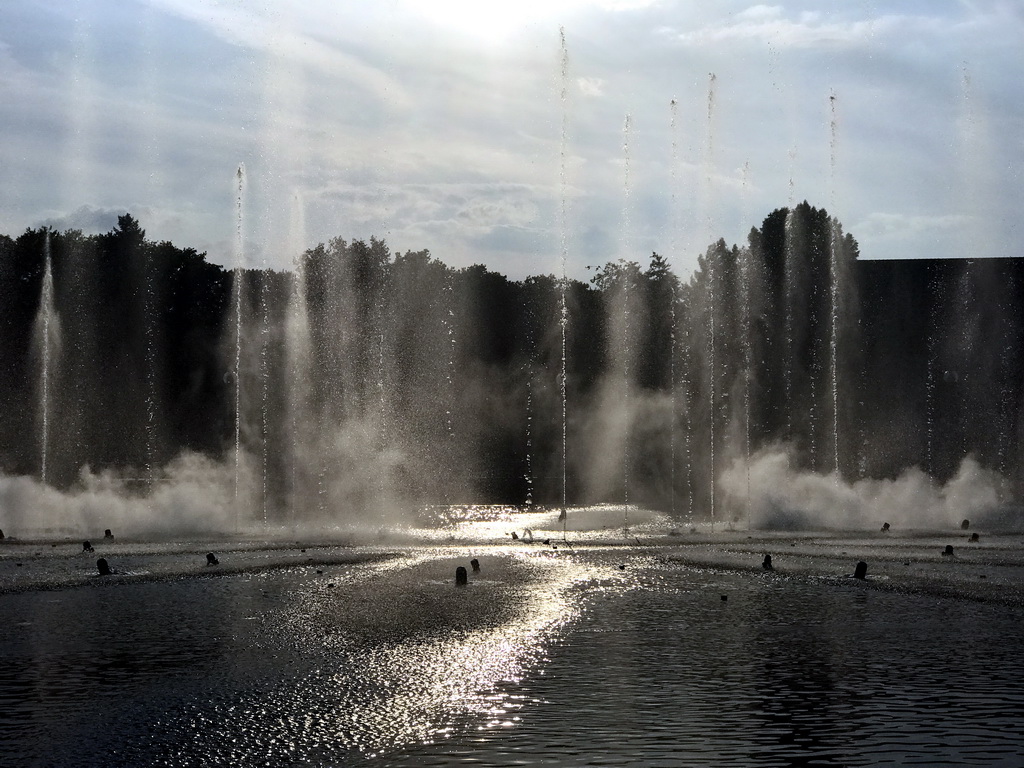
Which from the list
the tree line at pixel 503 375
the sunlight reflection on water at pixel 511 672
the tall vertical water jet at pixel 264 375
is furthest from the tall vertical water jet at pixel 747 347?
the sunlight reflection on water at pixel 511 672

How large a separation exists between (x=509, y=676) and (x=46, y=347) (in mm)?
62759

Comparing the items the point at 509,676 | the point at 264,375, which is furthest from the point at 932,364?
the point at 509,676

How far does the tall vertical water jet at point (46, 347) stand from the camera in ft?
224

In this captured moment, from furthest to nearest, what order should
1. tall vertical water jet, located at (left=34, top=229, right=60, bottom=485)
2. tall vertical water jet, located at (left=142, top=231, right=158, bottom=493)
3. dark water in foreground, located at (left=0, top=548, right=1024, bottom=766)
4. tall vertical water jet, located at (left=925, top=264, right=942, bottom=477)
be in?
tall vertical water jet, located at (left=142, top=231, right=158, bottom=493) → tall vertical water jet, located at (left=925, top=264, right=942, bottom=477) → tall vertical water jet, located at (left=34, top=229, right=60, bottom=485) → dark water in foreground, located at (left=0, top=548, right=1024, bottom=766)

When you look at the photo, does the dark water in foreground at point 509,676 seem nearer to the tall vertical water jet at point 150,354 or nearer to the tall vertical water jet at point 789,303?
the tall vertical water jet at point 789,303

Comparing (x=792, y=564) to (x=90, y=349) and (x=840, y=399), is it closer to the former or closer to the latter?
(x=840, y=399)

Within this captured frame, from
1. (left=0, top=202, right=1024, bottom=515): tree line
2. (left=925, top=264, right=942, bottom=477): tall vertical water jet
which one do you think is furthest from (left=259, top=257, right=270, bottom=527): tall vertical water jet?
(left=925, top=264, right=942, bottom=477): tall vertical water jet

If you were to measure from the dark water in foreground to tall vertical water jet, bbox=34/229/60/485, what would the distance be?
50.4 metres

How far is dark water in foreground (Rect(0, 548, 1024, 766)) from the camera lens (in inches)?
420

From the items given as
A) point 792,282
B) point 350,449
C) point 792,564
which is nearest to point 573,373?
point 792,282

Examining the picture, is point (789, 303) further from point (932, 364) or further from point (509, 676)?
point (509, 676)

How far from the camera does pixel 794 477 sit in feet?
148

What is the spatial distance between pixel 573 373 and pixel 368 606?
67.1 m

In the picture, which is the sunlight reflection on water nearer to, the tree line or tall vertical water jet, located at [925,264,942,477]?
the tree line
